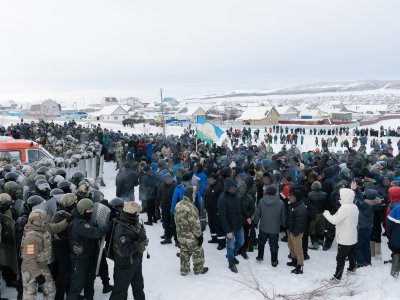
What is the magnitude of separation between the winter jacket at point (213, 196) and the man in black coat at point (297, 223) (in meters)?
1.67

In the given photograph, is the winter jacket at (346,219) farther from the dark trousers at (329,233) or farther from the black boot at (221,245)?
the black boot at (221,245)

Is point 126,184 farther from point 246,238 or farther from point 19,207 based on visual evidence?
point 19,207

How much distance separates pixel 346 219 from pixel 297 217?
0.86 m

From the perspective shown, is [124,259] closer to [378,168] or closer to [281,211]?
[281,211]

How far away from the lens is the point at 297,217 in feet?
21.4

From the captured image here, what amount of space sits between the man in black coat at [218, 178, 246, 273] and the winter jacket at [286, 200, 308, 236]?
37.4 inches

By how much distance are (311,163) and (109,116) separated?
7179 centimetres

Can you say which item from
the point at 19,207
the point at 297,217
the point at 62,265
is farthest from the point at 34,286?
the point at 297,217

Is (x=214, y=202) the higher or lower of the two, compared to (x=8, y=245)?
lower

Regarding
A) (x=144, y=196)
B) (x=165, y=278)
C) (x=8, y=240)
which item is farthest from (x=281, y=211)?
(x=8, y=240)

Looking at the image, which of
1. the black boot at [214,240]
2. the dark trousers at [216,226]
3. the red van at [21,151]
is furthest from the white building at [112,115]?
the dark trousers at [216,226]

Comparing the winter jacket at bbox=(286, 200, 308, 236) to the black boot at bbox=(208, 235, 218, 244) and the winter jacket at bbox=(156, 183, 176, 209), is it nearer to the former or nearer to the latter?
the black boot at bbox=(208, 235, 218, 244)

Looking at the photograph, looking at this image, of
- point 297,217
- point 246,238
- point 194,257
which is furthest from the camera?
point 246,238

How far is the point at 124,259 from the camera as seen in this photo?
4.71 meters
